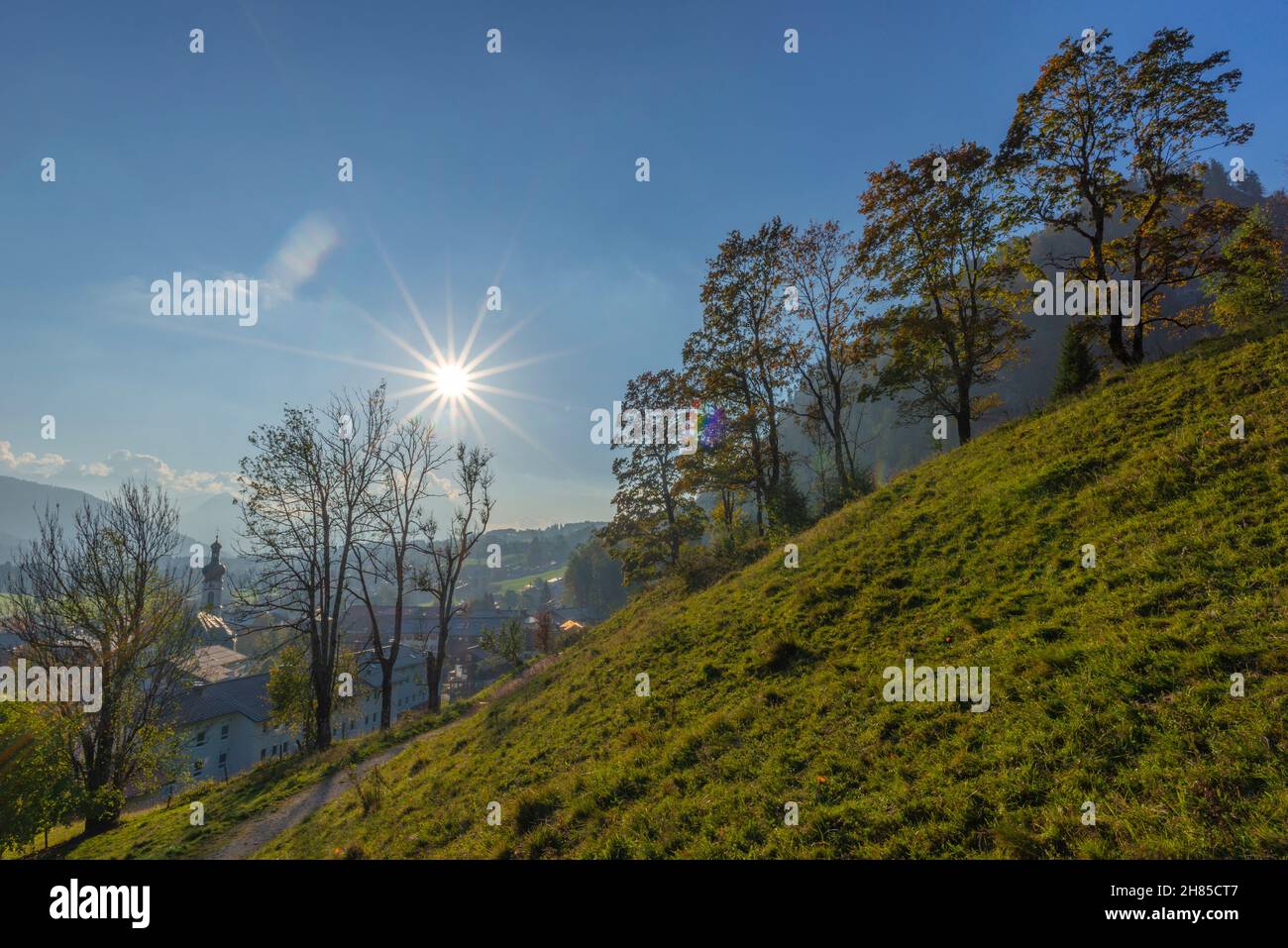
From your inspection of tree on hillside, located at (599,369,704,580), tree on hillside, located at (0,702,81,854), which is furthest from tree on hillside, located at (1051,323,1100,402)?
tree on hillside, located at (0,702,81,854)

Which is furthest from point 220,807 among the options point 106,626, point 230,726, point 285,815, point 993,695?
point 230,726

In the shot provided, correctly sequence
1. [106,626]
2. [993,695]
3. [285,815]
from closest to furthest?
1. [993,695]
2. [285,815]
3. [106,626]

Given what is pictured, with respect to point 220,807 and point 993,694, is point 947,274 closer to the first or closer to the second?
point 993,694

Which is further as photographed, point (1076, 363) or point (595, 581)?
point (595, 581)

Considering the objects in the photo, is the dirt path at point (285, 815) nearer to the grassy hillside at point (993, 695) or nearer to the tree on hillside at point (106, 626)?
the grassy hillside at point (993, 695)

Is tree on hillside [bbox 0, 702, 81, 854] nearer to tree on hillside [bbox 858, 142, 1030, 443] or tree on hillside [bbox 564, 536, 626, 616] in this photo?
tree on hillside [bbox 858, 142, 1030, 443]

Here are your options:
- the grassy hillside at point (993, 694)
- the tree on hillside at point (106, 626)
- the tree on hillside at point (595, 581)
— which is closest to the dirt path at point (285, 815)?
the grassy hillside at point (993, 694)
